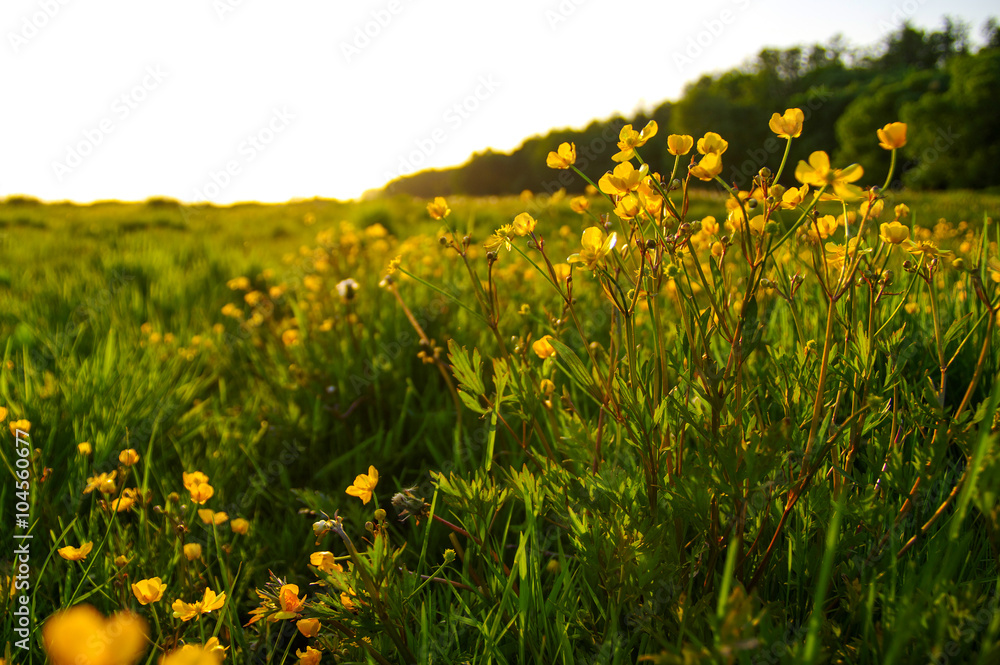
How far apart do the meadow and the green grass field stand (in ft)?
0.03

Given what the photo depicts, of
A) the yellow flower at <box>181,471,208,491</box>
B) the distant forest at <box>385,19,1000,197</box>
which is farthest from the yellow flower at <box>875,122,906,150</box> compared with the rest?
the distant forest at <box>385,19,1000,197</box>

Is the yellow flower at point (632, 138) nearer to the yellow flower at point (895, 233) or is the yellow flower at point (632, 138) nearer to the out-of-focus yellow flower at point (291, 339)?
the yellow flower at point (895, 233)

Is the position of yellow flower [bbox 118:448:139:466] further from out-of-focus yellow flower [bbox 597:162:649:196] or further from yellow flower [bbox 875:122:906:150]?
yellow flower [bbox 875:122:906:150]

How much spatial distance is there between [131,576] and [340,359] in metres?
1.10

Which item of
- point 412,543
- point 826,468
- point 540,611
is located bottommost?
point 412,543

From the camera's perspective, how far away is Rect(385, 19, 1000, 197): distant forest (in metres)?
24.6

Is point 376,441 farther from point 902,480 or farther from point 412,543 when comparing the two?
point 902,480

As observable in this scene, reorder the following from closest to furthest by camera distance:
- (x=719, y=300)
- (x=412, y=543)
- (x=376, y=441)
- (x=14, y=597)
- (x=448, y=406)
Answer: (x=719, y=300), (x=14, y=597), (x=412, y=543), (x=376, y=441), (x=448, y=406)

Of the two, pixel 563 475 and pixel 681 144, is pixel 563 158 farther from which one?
pixel 563 475

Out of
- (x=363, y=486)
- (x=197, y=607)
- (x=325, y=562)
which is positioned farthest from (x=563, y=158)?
(x=197, y=607)

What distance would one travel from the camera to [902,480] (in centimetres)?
88

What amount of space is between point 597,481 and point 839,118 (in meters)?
39.9

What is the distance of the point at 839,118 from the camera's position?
32500 millimetres

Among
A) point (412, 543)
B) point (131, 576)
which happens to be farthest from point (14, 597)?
point (412, 543)
